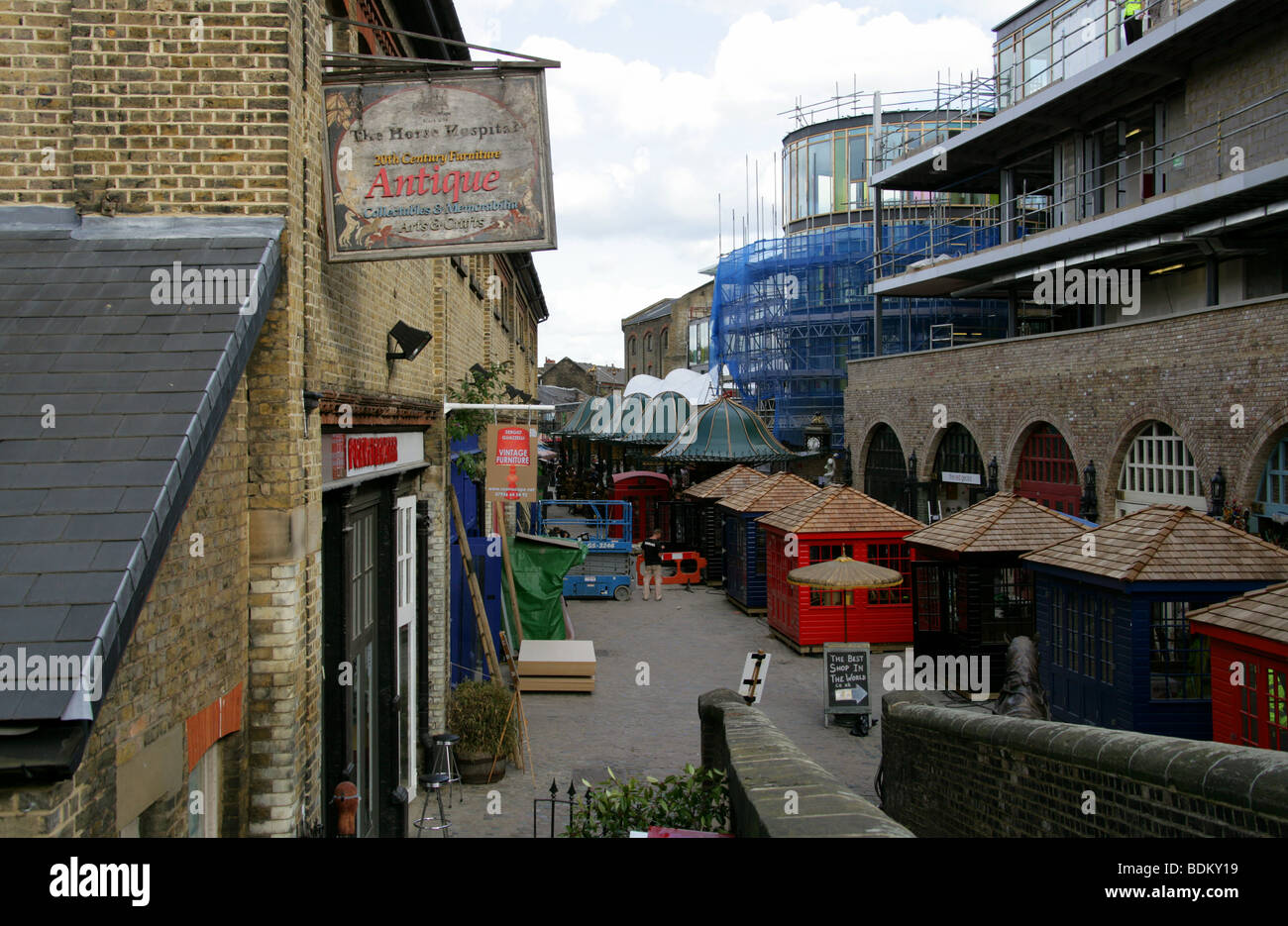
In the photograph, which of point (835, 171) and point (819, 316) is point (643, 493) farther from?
point (835, 171)

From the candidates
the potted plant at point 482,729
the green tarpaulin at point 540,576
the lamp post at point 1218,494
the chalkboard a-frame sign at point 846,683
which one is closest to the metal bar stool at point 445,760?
the potted plant at point 482,729

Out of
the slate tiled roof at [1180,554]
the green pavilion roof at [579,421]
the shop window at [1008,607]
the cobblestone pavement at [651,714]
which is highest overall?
the green pavilion roof at [579,421]

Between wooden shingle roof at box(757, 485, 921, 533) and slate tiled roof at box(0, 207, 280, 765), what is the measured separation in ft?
51.6

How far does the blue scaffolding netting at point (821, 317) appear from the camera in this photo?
39.5m

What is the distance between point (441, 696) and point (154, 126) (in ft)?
24.0

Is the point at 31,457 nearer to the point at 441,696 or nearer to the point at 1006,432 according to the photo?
the point at 441,696

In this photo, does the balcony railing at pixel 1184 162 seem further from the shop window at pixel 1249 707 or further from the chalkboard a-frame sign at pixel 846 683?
the shop window at pixel 1249 707

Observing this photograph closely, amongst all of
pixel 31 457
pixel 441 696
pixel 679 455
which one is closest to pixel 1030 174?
A: pixel 679 455

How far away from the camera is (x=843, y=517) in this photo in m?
19.9

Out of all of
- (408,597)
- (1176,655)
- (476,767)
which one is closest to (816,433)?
(1176,655)

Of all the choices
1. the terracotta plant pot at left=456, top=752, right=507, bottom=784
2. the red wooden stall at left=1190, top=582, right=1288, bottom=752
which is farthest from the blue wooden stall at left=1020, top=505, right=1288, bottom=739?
the terracotta plant pot at left=456, top=752, right=507, bottom=784

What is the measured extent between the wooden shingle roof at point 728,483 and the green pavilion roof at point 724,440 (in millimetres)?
4356

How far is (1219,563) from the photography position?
36.2ft

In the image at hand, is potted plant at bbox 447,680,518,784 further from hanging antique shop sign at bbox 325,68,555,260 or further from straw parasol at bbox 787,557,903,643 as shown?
straw parasol at bbox 787,557,903,643
